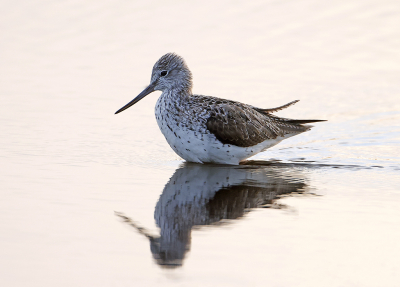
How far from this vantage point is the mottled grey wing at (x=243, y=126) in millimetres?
8477

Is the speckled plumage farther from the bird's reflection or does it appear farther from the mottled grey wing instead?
the bird's reflection

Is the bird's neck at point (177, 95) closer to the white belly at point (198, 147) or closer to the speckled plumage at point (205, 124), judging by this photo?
the speckled plumage at point (205, 124)

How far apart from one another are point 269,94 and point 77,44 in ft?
16.0

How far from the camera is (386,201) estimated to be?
6578mm

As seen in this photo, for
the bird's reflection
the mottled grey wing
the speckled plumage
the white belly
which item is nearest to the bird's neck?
the speckled plumage

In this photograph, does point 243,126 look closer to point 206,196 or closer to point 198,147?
point 198,147

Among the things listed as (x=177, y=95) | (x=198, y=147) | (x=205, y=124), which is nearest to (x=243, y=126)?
(x=205, y=124)

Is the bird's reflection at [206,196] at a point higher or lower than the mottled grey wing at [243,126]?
lower

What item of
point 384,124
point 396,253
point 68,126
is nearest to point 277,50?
point 384,124

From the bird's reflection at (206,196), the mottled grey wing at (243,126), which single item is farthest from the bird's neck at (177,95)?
the bird's reflection at (206,196)

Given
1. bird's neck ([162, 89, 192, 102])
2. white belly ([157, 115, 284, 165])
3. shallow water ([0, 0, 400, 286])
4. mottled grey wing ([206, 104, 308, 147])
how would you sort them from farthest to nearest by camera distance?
bird's neck ([162, 89, 192, 102]) < mottled grey wing ([206, 104, 308, 147]) < white belly ([157, 115, 284, 165]) < shallow water ([0, 0, 400, 286])

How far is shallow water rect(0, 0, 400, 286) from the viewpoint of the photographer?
4.73m

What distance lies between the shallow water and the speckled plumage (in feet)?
0.90

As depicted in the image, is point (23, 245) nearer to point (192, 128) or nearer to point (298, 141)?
point (192, 128)
